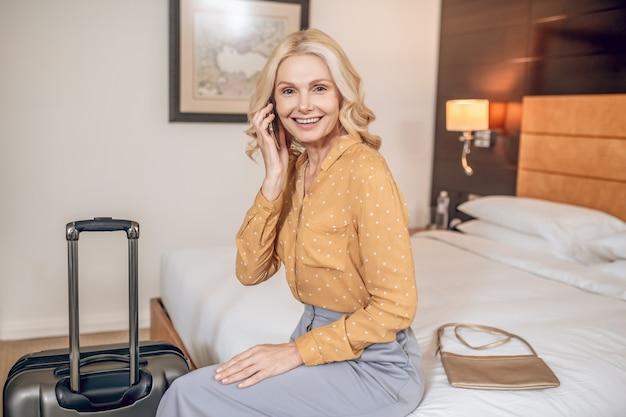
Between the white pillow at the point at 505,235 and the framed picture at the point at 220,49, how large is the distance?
149cm

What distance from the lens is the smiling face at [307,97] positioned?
1518 millimetres

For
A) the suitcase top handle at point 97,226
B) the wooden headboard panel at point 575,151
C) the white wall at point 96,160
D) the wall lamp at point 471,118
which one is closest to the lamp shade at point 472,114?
the wall lamp at point 471,118

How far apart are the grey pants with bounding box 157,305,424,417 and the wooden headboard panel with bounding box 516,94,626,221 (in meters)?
1.99

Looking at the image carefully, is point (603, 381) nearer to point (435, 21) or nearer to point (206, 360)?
point (206, 360)

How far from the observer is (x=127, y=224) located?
5.10 ft

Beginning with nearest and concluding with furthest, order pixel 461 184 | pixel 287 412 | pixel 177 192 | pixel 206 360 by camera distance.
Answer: pixel 287 412, pixel 206 360, pixel 177 192, pixel 461 184

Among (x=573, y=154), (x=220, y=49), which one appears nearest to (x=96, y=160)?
(x=220, y=49)

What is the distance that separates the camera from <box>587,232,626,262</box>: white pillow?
8.79 ft

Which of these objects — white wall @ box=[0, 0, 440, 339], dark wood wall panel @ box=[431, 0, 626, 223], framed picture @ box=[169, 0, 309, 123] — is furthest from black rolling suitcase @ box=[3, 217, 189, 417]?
dark wood wall panel @ box=[431, 0, 626, 223]

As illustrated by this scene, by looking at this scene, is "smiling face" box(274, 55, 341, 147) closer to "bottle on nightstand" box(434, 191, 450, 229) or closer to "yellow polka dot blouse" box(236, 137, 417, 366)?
"yellow polka dot blouse" box(236, 137, 417, 366)

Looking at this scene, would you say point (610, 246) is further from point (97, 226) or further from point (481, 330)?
point (97, 226)

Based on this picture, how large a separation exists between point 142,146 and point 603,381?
107 inches

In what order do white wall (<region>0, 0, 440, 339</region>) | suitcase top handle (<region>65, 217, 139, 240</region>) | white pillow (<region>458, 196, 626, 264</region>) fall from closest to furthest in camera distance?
1. suitcase top handle (<region>65, 217, 139, 240</region>)
2. white pillow (<region>458, 196, 626, 264</region>)
3. white wall (<region>0, 0, 440, 339</region>)

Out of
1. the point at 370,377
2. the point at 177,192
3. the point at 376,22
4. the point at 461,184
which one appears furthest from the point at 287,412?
the point at 376,22
